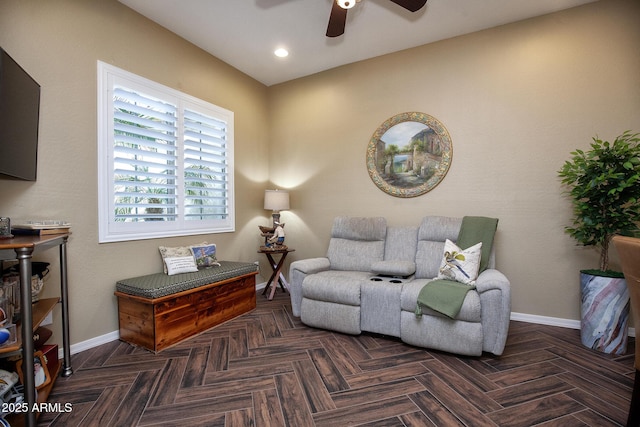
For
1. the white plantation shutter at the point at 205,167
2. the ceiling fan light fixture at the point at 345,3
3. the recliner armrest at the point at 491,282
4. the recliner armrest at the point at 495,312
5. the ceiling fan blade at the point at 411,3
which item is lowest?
the recliner armrest at the point at 495,312

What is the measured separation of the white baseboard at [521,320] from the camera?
7.72 feet

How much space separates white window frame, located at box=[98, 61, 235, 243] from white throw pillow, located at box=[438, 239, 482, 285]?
259 centimetres

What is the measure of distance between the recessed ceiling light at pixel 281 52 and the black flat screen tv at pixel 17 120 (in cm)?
226

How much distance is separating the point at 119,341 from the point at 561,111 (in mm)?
4559

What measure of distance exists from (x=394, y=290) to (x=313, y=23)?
106 inches

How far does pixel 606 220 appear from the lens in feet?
7.75

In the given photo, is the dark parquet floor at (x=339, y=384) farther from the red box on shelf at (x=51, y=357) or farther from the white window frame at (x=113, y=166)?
the white window frame at (x=113, y=166)

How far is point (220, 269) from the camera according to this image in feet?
9.87

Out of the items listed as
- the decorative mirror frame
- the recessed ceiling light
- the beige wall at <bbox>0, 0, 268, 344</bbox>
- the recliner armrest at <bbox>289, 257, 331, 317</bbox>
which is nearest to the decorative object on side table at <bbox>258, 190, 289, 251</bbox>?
the recliner armrest at <bbox>289, 257, 331, 317</bbox>

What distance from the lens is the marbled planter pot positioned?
228 centimetres

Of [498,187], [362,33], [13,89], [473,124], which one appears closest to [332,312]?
[498,187]

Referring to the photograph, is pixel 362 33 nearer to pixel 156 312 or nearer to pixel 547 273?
pixel 547 273

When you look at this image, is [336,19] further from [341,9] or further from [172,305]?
[172,305]

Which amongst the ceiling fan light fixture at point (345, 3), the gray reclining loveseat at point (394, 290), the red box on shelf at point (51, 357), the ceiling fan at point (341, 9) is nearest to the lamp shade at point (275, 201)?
the gray reclining loveseat at point (394, 290)
